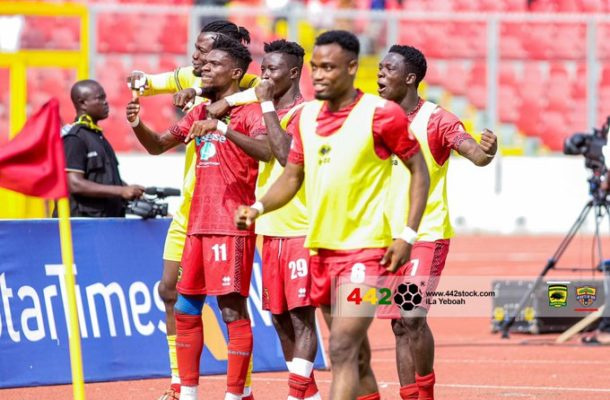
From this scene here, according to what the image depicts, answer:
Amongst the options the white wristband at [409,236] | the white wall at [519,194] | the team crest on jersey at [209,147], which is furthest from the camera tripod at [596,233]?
the white wall at [519,194]

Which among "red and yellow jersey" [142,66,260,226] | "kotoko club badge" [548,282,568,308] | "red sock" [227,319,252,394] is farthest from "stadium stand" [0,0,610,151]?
"red sock" [227,319,252,394]

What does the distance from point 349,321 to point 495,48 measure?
65.8 feet

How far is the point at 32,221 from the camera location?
10812mm

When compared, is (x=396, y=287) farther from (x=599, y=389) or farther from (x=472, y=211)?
(x=472, y=211)

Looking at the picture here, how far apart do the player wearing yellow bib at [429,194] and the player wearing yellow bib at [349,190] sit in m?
1.38

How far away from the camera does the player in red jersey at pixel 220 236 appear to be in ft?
29.2

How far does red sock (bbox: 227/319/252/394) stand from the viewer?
29.1ft

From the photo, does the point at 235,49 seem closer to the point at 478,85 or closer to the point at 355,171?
the point at 355,171

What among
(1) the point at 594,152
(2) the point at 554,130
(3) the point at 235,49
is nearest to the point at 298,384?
(3) the point at 235,49

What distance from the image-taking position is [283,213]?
29.7 ft

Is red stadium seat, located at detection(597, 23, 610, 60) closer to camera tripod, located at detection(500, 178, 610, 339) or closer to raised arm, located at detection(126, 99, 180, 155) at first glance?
camera tripod, located at detection(500, 178, 610, 339)

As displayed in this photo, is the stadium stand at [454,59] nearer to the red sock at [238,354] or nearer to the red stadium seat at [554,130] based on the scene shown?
the red stadium seat at [554,130]

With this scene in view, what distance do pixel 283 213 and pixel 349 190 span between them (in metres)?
1.82

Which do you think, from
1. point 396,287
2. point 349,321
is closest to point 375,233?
point 349,321
